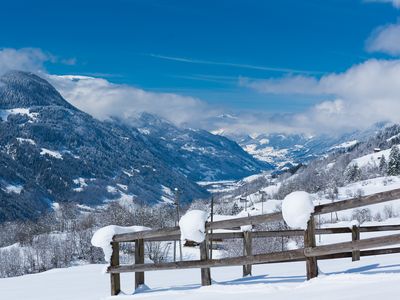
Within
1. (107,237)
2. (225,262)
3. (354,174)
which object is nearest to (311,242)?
(225,262)

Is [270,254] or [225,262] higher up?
[270,254]

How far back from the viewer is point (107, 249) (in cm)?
1216

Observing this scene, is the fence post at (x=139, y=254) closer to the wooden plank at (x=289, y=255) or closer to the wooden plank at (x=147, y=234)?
the wooden plank at (x=147, y=234)

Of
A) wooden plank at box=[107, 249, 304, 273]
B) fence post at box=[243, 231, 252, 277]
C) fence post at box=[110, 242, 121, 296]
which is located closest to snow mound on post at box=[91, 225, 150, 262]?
fence post at box=[110, 242, 121, 296]

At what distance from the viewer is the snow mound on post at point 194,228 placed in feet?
33.1

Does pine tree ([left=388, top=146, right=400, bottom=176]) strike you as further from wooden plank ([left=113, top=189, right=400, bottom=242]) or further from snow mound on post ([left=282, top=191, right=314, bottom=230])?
snow mound on post ([left=282, top=191, right=314, bottom=230])

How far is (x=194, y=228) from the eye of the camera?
1013 cm

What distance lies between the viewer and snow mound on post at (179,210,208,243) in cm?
1009

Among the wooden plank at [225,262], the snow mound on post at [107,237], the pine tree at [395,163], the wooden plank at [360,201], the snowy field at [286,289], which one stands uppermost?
the pine tree at [395,163]

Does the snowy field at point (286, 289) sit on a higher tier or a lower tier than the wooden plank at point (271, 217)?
lower

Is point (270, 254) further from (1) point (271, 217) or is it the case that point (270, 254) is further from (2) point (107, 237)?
(2) point (107, 237)

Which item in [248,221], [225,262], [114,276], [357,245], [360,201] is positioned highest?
[360,201]

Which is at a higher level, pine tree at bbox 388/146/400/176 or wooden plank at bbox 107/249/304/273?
pine tree at bbox 388/146/400/176

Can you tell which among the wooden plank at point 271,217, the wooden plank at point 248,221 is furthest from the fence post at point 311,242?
the wooden plank at point 248,221
